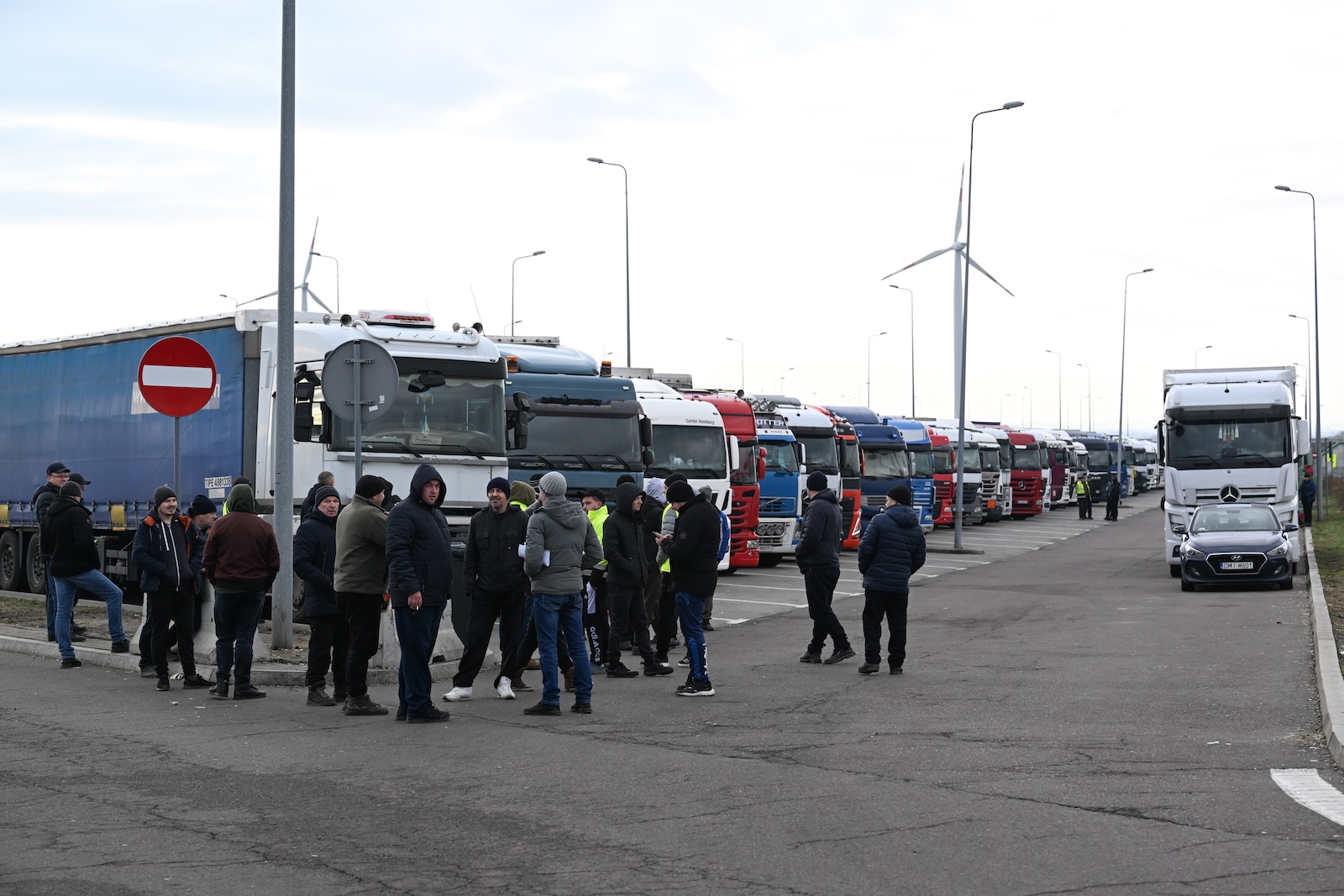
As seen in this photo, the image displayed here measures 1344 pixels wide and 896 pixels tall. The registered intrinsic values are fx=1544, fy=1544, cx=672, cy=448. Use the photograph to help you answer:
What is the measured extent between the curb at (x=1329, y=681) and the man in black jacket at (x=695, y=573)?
4.73 metres

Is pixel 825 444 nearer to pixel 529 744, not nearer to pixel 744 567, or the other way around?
pixel 744 567

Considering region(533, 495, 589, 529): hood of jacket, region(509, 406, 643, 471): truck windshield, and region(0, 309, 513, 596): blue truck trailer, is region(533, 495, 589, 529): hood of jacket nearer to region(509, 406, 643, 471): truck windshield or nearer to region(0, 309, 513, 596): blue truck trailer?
region(0, 309, 513, 596): blue truck trailer

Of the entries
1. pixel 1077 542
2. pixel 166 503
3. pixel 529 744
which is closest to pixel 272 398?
pixel 166 503

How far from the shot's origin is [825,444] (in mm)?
33344

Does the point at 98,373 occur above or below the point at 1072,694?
above

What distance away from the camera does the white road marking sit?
7.68 m

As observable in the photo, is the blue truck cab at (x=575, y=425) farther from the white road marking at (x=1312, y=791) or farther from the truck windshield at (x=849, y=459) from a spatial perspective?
the truck windshield at (x=849, y=459)

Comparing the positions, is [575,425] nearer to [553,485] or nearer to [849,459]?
[553,485]

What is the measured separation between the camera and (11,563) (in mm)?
22891

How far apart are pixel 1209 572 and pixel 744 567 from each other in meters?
10.2

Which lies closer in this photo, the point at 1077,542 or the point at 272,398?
the point at 272,398

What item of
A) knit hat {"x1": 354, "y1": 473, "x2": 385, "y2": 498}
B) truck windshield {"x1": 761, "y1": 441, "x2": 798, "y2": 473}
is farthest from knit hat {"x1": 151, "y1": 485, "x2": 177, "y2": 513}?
truck windshield {"x1": 761, "y1": 441, "x2": 798, "y2": 473}

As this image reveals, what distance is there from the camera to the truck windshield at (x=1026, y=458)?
55.9 m

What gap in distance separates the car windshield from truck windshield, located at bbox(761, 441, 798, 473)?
8011 mm
